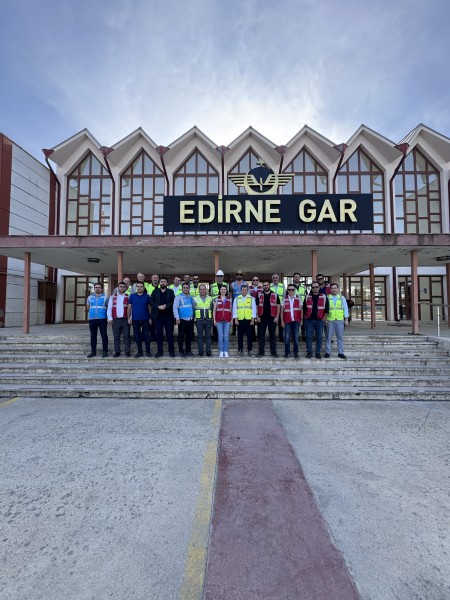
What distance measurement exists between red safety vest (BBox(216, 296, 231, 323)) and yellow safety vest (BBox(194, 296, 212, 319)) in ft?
0.63

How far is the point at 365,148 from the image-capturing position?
730 inches

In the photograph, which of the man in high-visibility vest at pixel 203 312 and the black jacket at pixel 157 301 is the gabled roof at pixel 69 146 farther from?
the man in high-visibility vest at pixel 203 312

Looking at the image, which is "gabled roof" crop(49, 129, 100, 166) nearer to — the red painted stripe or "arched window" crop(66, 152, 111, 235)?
"arched window" crop(66, 152, 111, 235)

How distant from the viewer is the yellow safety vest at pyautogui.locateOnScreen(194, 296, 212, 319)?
22.8 ft

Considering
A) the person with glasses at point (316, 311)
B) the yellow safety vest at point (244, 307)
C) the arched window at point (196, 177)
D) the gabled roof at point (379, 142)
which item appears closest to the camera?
the person with glasses at point (316, 311)

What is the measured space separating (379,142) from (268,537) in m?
21.6

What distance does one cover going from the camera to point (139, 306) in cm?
697

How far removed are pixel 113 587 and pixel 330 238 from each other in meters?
8.85

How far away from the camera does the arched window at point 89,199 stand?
18312 millimetres

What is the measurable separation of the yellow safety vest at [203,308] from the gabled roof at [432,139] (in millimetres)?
18937

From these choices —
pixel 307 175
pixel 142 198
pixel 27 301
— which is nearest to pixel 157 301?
pixel 27 301

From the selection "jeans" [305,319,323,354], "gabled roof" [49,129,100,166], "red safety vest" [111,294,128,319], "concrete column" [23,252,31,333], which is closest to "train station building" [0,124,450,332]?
"gabled roof" [49,129,100,166]

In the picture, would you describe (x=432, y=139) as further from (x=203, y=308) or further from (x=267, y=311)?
(x=203, y=308)

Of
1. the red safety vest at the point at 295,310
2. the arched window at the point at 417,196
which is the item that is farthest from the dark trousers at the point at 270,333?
the arched window at the point at 417,196
